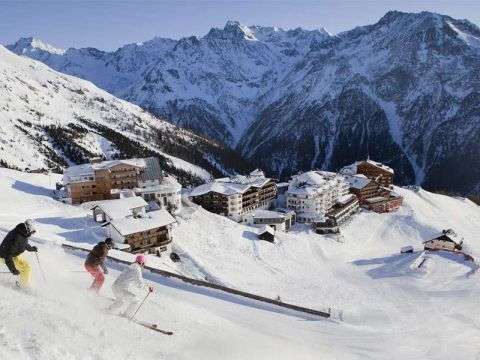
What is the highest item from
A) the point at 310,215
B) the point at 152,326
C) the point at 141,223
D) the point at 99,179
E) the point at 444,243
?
the point at 152,326

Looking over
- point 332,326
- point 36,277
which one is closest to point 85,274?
point 36,277

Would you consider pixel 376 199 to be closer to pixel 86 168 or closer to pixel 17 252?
pixel 86 168

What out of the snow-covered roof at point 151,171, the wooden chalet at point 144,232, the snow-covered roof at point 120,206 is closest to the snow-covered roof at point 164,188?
the snow-covered roof at point 151,171

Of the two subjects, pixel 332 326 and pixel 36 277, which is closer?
Answer: pixel 36 277

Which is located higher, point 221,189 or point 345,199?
point 221,189

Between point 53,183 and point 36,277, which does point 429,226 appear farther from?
point 36,277

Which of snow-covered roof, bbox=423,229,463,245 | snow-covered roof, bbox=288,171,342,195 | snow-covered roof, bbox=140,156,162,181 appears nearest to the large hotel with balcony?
snow-covered roof, bbox=288,171,342,195

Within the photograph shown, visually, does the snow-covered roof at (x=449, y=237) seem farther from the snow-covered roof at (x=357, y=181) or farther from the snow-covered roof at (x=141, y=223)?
the snow-covered roof at (x=141, y=223)

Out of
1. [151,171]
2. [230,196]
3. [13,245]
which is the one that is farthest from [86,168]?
[13,245]
